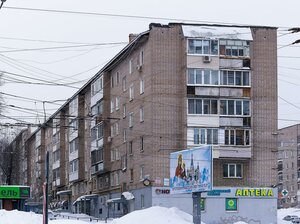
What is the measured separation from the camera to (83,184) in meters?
81.4

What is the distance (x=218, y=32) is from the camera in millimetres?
56031

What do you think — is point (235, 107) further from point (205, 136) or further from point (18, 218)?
point (18, 218)

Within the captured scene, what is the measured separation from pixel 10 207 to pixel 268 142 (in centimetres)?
2123

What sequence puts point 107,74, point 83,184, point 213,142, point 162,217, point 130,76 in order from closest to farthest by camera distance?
point 162,217
point 213,142
point 130,76
point 107,74
point 83,184

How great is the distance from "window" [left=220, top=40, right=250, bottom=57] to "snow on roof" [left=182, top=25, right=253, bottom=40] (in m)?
0.38

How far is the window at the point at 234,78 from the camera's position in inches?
2200

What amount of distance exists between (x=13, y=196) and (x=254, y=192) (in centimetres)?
1950

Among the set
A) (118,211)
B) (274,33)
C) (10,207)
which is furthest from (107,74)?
(10,207)

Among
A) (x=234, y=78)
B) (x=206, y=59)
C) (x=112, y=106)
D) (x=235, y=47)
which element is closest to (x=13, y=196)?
(x=206, y=59)

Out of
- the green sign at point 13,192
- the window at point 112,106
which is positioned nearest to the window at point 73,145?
the window at point 112,106

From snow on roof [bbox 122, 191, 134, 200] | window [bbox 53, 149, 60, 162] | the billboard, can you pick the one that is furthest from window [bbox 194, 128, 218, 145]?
window [bbox 53, 149, 60, 162]

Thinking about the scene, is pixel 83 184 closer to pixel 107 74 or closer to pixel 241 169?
pixel 107 74

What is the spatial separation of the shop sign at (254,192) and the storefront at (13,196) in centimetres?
1729

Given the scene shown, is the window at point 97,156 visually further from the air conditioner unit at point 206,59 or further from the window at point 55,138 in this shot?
the window at point 55,138
